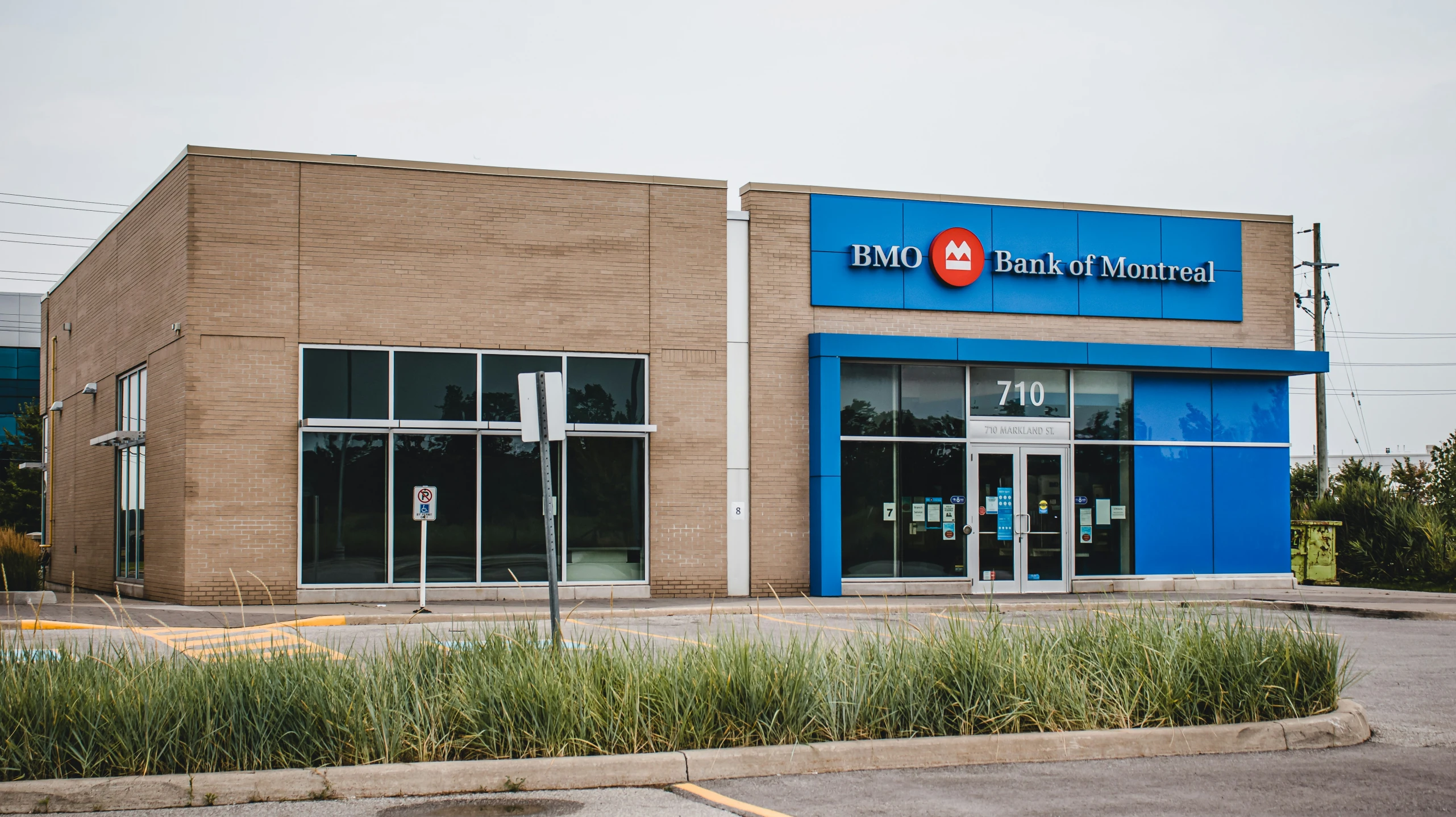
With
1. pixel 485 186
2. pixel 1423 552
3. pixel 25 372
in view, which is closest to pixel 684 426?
pixel 485 186

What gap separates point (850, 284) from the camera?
22.4 m

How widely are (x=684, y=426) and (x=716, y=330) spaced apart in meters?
1.78

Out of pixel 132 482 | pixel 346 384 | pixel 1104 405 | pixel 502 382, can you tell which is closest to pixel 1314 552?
pixel 1104 405

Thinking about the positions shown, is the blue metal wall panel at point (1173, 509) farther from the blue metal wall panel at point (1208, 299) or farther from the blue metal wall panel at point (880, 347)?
the blue metal wall panel at point (880, 347)

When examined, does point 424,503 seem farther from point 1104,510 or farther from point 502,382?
point 1104,510

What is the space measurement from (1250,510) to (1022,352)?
5918 mm

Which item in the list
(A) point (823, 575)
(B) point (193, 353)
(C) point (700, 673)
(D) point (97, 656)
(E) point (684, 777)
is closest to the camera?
(E) point (684, 777)

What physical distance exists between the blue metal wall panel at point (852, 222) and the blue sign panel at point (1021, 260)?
0.07 ft

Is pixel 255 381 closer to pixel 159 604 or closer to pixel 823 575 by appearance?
pixel 159 604

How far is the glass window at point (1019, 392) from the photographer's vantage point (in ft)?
74.5

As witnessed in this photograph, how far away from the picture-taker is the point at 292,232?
20141mm

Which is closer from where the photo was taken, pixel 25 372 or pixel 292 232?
pixel 292 232

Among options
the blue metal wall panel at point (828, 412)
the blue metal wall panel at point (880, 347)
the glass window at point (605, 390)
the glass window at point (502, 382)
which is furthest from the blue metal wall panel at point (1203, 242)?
the glass window at point (502, 382)

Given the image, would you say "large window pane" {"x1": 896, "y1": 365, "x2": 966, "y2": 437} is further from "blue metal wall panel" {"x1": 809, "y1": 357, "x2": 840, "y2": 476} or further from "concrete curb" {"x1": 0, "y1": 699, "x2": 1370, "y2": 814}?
"concrete curb" {"x1": 0, "y1": 699, "x2": 1370, "y2": 814}
